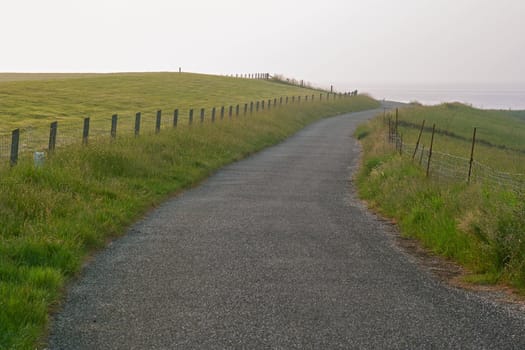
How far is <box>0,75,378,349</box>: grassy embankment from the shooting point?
669 centimetres

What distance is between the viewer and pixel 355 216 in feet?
41.9

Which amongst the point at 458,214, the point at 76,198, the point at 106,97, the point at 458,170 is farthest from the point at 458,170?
the point at 106,97

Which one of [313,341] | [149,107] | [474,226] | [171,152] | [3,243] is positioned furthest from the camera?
[149,107]

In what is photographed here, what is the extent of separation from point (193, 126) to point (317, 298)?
16988mm

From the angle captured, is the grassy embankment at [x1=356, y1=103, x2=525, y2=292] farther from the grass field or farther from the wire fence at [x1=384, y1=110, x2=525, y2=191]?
the grass field

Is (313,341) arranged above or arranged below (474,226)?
below

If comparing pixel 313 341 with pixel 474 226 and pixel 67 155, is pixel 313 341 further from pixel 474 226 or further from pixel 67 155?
pixel 67 155

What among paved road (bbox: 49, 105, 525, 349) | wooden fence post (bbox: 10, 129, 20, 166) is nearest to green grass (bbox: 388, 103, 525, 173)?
paved road (bbox: 49, 105, 525, 349)

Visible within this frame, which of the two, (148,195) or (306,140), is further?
(306,140)

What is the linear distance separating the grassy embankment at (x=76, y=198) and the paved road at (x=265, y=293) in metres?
0.29

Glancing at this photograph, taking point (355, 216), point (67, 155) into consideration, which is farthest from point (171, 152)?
point (355, 216)

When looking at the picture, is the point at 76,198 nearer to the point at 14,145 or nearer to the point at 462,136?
the point at 14,145

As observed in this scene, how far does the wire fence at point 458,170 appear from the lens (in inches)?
547

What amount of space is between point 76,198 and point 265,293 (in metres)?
4.97
